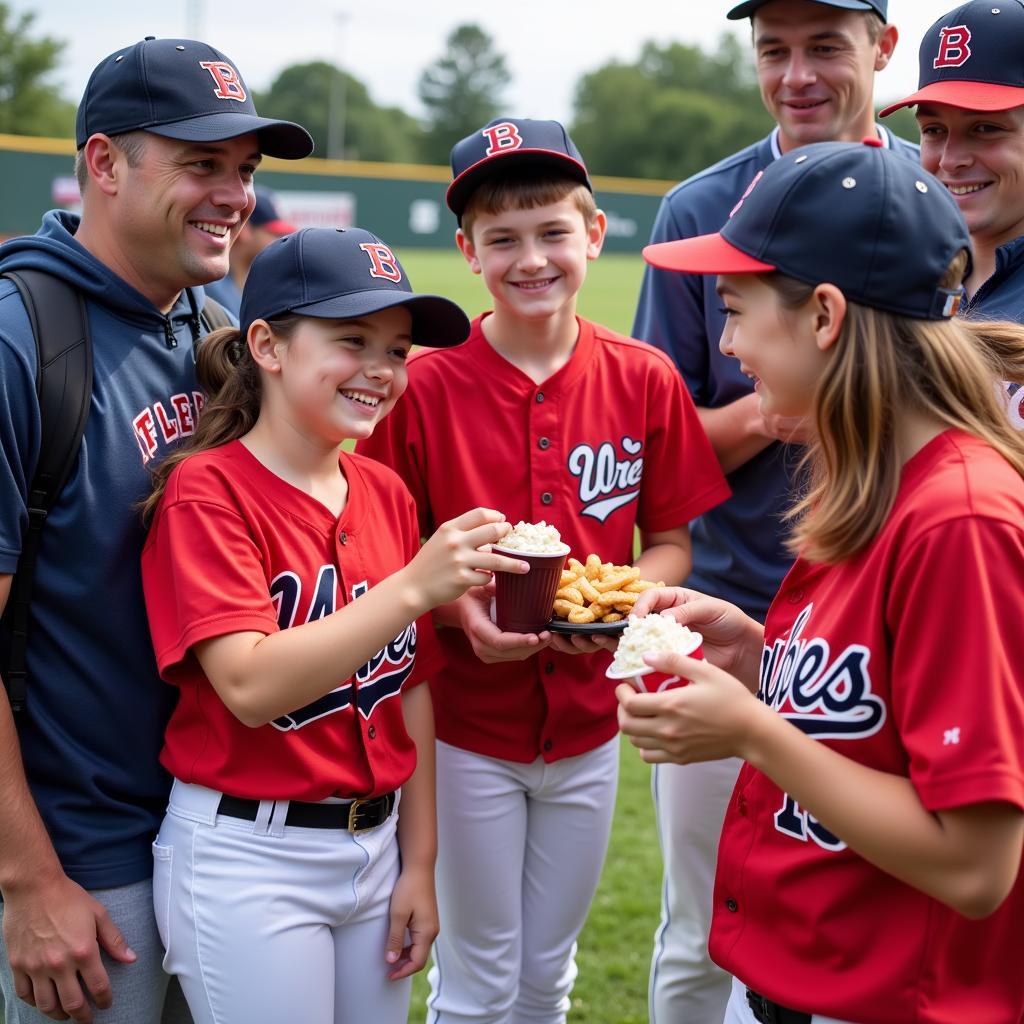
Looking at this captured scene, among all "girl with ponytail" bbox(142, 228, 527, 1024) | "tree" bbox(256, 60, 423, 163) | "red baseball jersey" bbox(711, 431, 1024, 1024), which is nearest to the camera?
"red baseball jersey" bbox(711, 431, 1024, 1024)

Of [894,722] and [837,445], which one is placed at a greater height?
[837,445]

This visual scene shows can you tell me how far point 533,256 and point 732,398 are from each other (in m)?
0.90

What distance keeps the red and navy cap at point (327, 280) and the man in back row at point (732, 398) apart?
1.17 meters

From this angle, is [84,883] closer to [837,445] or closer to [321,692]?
[321,692]

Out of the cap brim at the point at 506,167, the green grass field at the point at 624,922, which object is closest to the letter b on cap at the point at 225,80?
the cap brim at the point at 506,167

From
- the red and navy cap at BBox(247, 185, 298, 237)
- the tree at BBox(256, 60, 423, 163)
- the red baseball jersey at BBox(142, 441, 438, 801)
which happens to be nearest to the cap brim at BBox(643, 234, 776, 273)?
the red baseball jersey at BBox(142, 441, 438, 801)

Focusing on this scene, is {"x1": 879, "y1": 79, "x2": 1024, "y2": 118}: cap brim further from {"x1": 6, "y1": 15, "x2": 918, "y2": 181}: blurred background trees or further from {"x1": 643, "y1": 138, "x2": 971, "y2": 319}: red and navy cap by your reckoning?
{"x1": 6, "y1": 15, "x2": 918, "y2": 181}: blurred background trees

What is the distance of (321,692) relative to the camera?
97.1 inches

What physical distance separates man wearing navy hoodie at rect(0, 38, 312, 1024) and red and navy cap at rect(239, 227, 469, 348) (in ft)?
0.54

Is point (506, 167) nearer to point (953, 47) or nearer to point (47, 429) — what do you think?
point (953, 47)

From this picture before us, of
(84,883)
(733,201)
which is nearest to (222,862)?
(84,883)

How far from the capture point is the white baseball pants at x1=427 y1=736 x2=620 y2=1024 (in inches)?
131

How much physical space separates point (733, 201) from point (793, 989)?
2.48m

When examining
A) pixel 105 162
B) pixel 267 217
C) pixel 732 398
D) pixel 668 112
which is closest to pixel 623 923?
pixel 732 398
